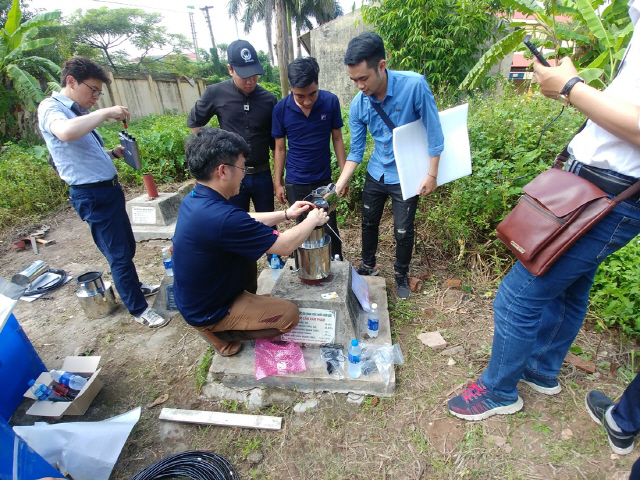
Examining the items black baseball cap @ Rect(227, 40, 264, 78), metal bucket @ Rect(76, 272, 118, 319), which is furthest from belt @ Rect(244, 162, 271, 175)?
metal bucket @ Rect(76, 272, 118, 319)

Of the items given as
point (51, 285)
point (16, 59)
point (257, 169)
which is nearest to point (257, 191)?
point (257, 169)

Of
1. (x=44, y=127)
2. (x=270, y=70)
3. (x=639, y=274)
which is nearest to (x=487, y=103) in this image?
(x=639, y=274)

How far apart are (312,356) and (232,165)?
1.56 metres

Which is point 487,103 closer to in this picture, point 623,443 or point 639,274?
point 639,274

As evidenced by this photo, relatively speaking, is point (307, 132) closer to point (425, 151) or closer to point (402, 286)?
point (425, 151)

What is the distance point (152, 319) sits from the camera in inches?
128

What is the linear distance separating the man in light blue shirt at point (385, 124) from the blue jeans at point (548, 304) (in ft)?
4.29

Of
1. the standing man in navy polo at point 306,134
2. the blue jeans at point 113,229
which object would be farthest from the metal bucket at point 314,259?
the blue jeans at point 113,229

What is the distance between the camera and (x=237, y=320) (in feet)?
7.66

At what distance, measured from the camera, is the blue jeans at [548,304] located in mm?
1432

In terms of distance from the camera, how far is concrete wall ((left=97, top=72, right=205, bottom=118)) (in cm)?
1807

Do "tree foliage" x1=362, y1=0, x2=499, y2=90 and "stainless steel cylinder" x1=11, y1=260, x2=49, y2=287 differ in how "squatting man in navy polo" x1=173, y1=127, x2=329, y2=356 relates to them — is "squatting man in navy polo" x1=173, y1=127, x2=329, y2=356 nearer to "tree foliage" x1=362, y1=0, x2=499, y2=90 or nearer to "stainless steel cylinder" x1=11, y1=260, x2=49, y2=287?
"stainless steel cylinder" x1=11, y1=260, x2=49, y2=287

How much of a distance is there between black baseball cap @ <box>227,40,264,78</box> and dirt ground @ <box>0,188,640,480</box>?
2.51 metres

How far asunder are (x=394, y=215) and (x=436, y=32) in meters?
7.33
